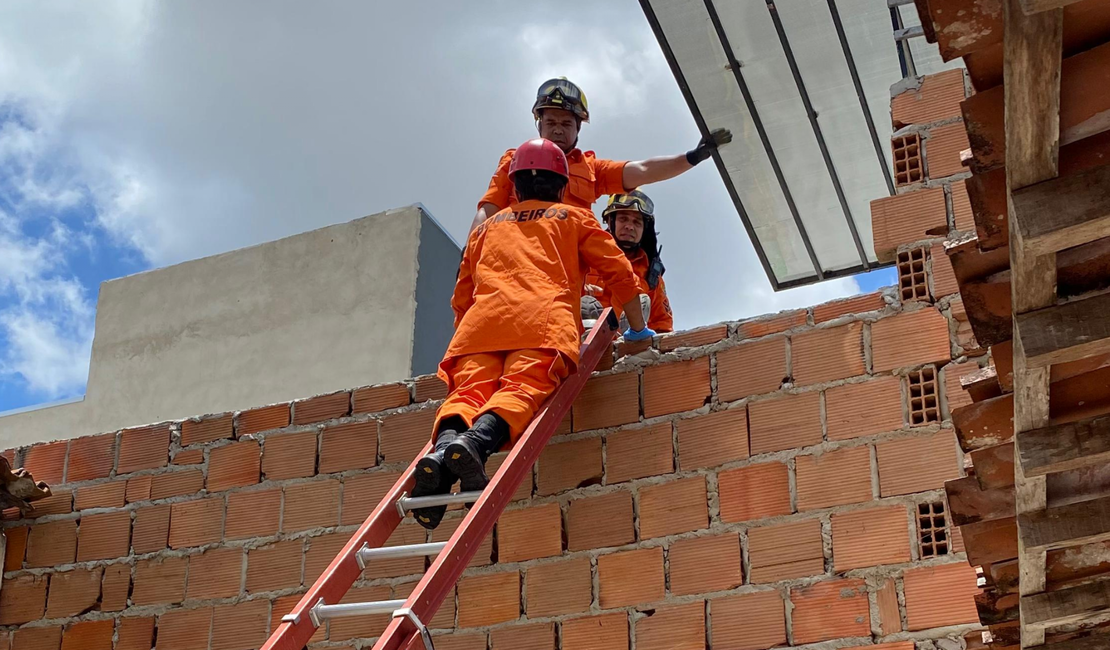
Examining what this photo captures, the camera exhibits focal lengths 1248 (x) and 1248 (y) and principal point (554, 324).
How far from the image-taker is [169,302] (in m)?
8.88

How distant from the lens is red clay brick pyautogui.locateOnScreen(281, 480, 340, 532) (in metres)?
5.10

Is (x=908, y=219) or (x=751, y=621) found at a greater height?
(x=908, y=219)

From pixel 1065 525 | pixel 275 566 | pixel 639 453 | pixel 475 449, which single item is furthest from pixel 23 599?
pixel 1065 525

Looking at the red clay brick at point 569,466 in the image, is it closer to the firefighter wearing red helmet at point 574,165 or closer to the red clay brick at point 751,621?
the red clay brick at point 751,621

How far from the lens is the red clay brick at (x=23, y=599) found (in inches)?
219

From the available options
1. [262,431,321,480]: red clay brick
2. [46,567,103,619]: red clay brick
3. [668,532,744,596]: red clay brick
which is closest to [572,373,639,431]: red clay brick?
[668,532,744,596]: red clay brick

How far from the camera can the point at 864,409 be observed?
14.0ft

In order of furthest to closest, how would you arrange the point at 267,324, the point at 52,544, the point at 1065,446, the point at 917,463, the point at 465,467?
the point at 267,324 → the point at 52,544 → the point at 917,463 → the point at 465,467 → the point at 1065,446

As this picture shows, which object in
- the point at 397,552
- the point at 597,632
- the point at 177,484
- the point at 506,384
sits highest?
the point at 177,484

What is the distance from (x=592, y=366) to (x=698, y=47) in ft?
8.48

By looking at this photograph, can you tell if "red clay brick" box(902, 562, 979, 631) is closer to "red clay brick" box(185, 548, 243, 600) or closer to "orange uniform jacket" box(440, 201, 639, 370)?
"orange uniform jacket" box(440, 201, 639, 370)

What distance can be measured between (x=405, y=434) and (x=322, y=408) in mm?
473

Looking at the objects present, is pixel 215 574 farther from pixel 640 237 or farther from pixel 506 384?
pixel 640 237

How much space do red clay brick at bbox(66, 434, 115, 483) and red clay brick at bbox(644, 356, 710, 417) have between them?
2.63 m
